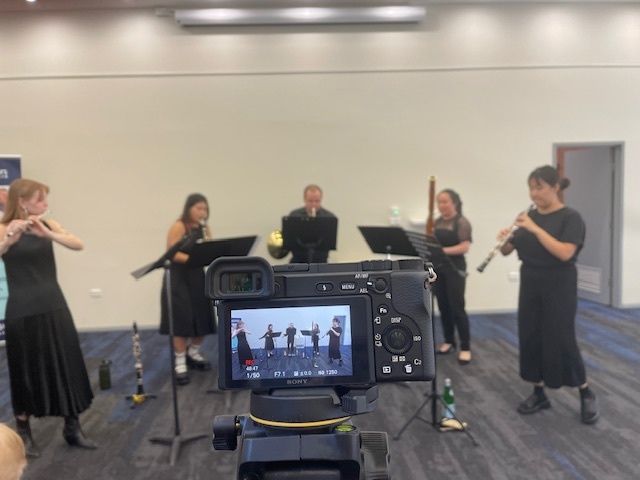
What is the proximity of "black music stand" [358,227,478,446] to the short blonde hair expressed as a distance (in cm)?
216

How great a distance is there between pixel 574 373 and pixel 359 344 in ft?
8.49

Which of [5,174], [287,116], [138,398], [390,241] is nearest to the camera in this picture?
[390,241]

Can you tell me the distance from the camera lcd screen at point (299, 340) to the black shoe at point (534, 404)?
106 inches

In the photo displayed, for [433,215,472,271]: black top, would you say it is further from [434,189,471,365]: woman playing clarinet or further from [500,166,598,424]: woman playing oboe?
[500,166,598,424]: woman playing oboe

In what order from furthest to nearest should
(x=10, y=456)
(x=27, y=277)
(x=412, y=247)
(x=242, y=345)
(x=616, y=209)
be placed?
(x=616, y=209) → (x=412, y=247) → (x=27, y=277) → (x=10, y=456) → (x=242, y=345)

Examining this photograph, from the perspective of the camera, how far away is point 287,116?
18.9 ft

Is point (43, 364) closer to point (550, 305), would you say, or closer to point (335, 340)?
point (335, 340)

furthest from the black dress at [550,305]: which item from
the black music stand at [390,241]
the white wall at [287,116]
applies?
the white wall at [287,116]

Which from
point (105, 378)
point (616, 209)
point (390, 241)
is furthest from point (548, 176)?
point (616, 209)

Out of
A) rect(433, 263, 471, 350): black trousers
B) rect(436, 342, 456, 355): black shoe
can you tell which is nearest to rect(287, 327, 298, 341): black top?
rect(433, 263, 471, 350): black trousers

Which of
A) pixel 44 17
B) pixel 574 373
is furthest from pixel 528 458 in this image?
pixel 44 17

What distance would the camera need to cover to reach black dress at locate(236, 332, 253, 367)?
1.01 metres

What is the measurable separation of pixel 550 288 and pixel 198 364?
2807 millimetres

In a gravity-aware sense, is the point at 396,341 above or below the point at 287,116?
below
